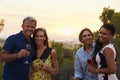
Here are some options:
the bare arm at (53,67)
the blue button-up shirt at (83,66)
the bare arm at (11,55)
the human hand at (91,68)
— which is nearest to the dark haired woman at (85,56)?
the blue button-up shirt at (83,66)

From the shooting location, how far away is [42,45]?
19.9 ft

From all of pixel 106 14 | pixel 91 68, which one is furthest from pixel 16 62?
pixel 106 14

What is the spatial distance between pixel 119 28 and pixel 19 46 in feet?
40.4

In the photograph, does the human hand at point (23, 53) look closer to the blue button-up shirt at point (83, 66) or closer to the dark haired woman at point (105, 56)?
the blue button-up shirt at point (83, 66)

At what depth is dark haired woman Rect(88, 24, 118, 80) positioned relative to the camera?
18.0ft

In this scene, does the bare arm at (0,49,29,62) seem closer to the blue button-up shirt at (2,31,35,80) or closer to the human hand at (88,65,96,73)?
the blue button-up shirt at (2,31,35,80)

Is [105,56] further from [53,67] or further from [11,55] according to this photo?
[11,55]

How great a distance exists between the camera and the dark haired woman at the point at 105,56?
550cm

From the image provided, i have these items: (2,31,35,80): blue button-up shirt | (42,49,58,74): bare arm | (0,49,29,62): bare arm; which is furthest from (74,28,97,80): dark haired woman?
(0,49,29,62): bare arm

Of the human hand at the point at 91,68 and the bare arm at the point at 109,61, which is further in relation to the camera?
the human hand at the point at 91,68

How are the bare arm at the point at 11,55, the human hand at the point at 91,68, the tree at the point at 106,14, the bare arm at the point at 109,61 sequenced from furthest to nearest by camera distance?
the tree at the point at 106,14 → the bare arm at the point at 11,55 → the human hand at the point at 91,68 → the bare arm at the point at 109,61

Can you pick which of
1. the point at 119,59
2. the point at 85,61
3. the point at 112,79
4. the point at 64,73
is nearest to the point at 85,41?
the point at 85,61

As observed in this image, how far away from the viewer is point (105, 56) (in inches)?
217

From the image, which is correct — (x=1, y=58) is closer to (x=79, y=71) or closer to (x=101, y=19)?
(x=79, y=71)
